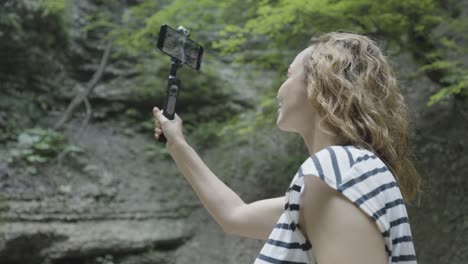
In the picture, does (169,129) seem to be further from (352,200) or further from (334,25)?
(334,25)

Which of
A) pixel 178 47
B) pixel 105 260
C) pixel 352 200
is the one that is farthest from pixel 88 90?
pixel 352 200

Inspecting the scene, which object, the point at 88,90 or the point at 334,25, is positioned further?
the point at 88,90

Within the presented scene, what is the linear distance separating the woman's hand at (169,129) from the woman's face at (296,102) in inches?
17.4

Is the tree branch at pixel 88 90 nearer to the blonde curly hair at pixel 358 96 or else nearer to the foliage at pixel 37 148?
the foliage at pixel 37 148

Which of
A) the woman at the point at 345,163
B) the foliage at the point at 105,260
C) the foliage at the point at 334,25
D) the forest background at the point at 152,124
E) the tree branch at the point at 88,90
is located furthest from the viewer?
the tree branch at the point at 88,90

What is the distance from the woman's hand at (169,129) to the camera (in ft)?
4.30

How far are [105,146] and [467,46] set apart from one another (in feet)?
11.8

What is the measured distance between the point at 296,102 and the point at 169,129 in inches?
20.6

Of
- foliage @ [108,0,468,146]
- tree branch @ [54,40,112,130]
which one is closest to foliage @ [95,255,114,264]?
foliage @ [108,0,468,146]

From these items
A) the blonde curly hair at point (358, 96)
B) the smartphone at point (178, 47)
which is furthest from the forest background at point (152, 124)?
the blonde curly hair at point (358, 96)

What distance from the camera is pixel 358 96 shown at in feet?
2.71

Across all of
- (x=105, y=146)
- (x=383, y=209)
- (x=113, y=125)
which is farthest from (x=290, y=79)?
(x=113, y=125)

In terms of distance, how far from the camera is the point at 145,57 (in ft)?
17.8

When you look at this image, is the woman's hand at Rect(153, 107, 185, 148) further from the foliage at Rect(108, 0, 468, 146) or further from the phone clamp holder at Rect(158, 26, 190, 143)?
the foliage at Rect(108, 0, 468, 146)
